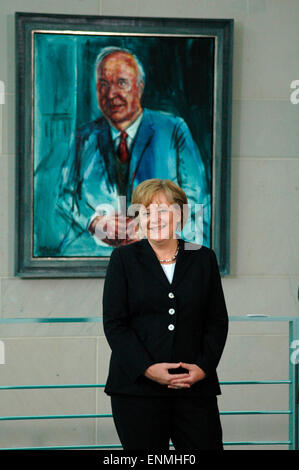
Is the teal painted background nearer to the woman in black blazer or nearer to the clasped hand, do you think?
the woman in black blazer

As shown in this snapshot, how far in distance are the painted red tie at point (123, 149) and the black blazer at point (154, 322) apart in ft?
5.31

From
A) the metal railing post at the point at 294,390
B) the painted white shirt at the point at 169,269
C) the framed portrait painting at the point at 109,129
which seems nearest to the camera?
the painted white shirt at the point at 169,269

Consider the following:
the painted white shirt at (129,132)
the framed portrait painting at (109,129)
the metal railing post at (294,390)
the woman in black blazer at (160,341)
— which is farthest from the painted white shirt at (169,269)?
the painted white shirt at (129,132)

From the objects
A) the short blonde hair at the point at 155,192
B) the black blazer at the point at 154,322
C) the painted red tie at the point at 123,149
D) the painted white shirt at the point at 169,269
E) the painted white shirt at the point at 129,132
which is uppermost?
the painted white shirt at the point at 129,132

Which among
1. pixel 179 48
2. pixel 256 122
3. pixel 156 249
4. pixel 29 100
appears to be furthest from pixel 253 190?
pixel 156 249

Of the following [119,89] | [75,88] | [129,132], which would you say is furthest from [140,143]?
[75,88]

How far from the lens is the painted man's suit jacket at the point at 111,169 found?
3439mm

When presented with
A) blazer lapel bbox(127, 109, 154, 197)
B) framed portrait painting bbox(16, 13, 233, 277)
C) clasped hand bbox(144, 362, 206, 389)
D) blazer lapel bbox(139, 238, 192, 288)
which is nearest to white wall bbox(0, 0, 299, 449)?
framed portrait painting bbox(16, 13, 233, 277)

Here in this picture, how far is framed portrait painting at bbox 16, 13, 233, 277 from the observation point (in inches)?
134

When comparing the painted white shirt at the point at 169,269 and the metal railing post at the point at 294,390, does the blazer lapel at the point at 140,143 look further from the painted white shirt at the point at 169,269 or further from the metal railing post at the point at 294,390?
the painted white shirt at the point at 169,269

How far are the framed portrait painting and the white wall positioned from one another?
83mm

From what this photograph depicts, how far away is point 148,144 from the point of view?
3494mm

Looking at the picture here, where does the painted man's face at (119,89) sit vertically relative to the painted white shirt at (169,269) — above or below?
above

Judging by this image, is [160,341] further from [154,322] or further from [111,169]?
[111,169]
